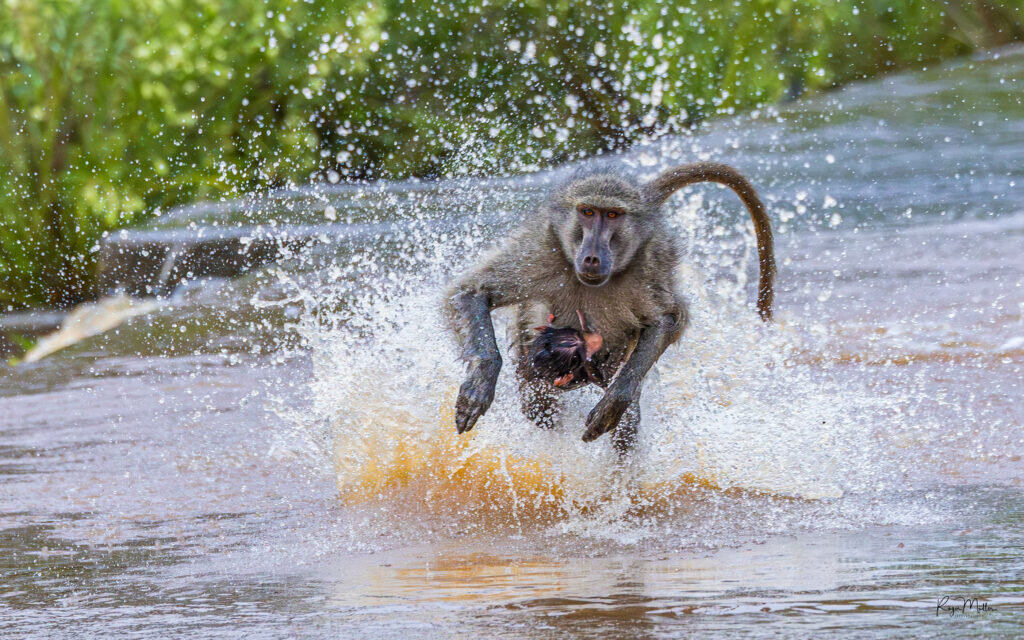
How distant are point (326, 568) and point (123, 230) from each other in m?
7.78

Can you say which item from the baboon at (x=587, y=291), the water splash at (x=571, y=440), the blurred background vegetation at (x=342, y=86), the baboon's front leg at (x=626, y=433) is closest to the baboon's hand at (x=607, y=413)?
the baboon at (x=587, y=291)

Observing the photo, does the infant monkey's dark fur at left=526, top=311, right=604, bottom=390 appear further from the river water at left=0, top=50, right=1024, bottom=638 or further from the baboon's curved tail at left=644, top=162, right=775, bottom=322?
the baboon's curved tail at left=644, top=162, right=775, bottom=322

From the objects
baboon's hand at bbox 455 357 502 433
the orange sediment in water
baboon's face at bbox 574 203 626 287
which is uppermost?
baboon's face at bbox 574 203 626 287

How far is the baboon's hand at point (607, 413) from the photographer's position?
4648mm

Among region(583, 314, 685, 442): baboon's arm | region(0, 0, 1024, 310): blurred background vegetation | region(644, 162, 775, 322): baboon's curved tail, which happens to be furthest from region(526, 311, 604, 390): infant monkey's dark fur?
region(0, 0, 1024, 310): blurred background vegetation

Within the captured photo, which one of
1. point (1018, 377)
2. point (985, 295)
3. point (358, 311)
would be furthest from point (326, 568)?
point (985, 295)

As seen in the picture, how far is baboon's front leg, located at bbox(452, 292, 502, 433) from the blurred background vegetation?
6130 mm

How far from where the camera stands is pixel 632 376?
4.83 meters

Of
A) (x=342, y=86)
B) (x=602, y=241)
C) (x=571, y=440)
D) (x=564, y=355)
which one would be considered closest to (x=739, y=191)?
(x=602, y=241)

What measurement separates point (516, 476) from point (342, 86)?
389 inches

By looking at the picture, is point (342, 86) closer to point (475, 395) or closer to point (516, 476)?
point (516, 476)

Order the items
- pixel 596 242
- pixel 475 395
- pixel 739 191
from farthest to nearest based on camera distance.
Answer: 1. pixel 739 191
2. pixel 596 242
3. pixel 475 395

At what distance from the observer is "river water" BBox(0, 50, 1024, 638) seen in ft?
11.2

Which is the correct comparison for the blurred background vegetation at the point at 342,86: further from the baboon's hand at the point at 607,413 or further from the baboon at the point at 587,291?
the baboon's hand at the point at 607,413
